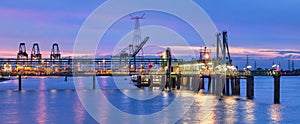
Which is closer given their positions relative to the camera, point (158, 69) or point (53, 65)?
point (158, 69)

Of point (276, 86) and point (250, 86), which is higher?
point (276, 86)

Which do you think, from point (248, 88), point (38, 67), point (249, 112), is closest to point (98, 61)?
point (38, 67)

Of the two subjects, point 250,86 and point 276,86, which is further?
point 250,86

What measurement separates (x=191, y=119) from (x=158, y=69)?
8937 centimetres

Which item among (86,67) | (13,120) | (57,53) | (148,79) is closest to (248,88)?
(13,120)

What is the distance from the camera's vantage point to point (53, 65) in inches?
5591

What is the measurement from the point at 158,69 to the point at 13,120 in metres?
90.3

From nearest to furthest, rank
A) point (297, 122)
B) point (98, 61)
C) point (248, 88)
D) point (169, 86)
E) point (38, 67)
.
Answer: point (297, 122)
point (248, 88)
point (169, 86)
point (98, 61)
point (38, 67)

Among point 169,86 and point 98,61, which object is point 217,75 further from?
point 98,61

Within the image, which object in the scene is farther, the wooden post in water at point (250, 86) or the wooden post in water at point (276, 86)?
the wooden post in water at point (250, 86)

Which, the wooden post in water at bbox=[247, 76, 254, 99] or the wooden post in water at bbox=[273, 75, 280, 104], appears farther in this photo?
the wooden post in water at bbox=[247, 76, 254, 99]

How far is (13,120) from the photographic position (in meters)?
42.7

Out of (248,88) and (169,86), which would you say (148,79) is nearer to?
(169,86)

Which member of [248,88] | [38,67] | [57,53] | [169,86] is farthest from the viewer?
[57,53]
